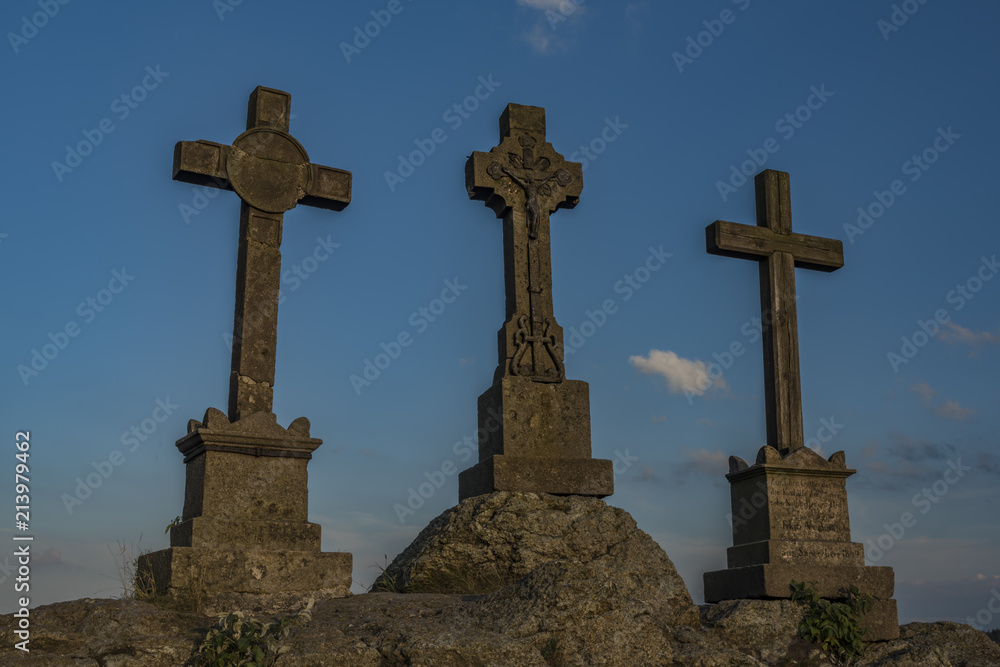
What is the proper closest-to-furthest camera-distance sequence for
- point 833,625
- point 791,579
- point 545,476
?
point 833,625
point 791,579
point 545,476

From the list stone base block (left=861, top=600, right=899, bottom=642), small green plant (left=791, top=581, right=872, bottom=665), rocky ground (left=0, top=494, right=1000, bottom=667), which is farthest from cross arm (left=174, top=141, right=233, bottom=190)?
stone base block (left=861, top=600, right=899, bottom=642)

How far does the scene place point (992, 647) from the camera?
765 centimetres

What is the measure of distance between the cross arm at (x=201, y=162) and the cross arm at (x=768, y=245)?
4510 mm

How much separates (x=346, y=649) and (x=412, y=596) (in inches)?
52.3

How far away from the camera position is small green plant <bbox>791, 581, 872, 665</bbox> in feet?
24.7

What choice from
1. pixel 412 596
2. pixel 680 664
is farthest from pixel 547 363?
pixel 680 664

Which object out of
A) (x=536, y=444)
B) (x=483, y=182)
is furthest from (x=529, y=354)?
(x=483, y=182)

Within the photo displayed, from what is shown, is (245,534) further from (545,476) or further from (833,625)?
(833,625)

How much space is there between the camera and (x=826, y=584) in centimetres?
801

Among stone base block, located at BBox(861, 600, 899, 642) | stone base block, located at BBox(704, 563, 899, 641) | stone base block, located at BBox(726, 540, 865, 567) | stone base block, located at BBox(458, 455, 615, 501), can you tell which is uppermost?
stone base block, located at BBox(458, 455, 615, 501)

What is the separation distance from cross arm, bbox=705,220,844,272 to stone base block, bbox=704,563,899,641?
9.94 ft

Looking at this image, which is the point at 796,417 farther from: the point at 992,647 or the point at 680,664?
the point at 680,664

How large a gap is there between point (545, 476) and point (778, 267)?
10.6 ft

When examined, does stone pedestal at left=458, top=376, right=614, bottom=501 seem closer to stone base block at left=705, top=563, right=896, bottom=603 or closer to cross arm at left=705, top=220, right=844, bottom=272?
stone base block at left=705, top=563, right=896, bottom=603
